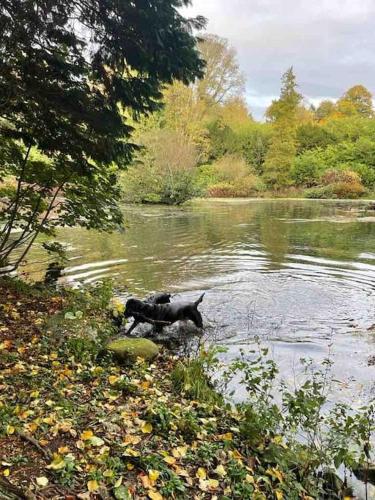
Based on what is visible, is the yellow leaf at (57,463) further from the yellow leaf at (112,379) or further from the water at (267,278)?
the water at (267,278)

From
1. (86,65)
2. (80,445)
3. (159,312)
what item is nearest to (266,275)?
(159,312)

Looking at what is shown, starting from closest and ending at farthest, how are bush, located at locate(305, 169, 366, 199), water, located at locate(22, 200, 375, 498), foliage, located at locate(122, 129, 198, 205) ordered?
water, located at locate(22, 200, 375, 498), foliage, located at locate(122, 129, 198, 205), bush, located at locate(305, 169, 366, 199)

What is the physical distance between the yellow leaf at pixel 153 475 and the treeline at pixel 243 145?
2730cm

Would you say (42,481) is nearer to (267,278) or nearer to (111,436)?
(111,436)

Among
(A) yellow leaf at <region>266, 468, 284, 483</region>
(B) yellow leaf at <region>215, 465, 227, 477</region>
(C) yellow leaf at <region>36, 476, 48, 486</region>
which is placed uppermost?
(C) yellow leaf at <region>36, 476, 48, 486</region>

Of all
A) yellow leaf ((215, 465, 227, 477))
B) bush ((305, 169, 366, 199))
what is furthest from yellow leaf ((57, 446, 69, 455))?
bush ((305, 169, 366, 199))

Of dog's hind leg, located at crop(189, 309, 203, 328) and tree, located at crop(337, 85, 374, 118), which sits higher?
tree, located at crop(337, 85, 374, 118)

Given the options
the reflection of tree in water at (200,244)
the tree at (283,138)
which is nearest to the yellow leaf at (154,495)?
the reflection of tree in water at (200,244)

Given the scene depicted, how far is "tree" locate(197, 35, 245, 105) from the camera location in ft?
131

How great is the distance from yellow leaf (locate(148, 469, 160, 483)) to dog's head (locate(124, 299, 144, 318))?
3.61m

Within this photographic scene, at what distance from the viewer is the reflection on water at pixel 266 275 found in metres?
6.23

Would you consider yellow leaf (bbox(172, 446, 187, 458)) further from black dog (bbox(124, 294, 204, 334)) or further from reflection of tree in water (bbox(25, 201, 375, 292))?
reflection of tree in water (bbox(25, 201, 375, 292))

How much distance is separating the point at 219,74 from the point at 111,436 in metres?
42.6

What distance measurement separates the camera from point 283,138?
4425cm
